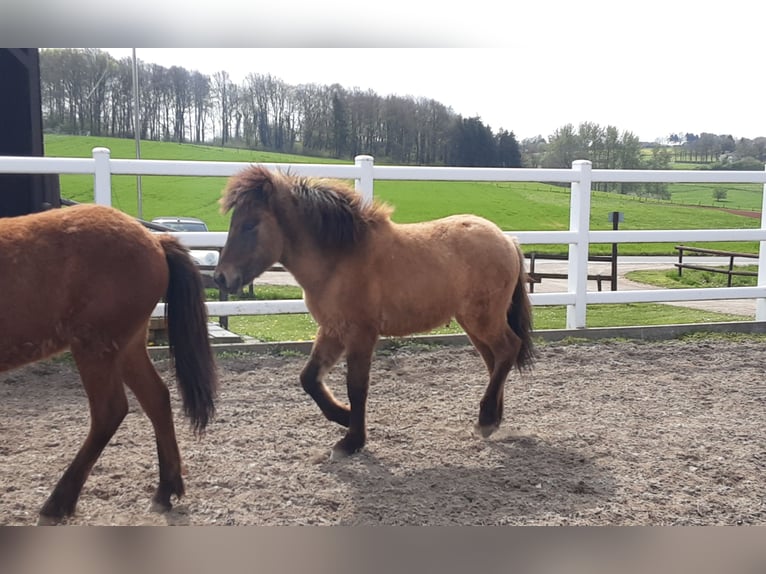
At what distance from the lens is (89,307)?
2762mm

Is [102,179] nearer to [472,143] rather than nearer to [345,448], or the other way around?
[345,448]

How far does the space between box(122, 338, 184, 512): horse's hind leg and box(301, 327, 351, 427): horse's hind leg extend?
1.01 m

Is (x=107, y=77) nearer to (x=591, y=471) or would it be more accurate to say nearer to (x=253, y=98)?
(x=253, y=98)

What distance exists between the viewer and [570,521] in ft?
9.47

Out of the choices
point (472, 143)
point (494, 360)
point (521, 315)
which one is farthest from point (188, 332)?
point (472, 143)

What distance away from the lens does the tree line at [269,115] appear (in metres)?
6.54

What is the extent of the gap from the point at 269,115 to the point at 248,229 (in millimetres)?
3416

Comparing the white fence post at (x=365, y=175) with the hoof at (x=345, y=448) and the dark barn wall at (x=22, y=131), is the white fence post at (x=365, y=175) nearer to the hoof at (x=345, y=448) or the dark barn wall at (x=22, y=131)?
the hoof at (x=345, y=448)

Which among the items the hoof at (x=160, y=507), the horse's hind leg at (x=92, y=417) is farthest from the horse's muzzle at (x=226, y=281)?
the hoof at (x=160, y=507)

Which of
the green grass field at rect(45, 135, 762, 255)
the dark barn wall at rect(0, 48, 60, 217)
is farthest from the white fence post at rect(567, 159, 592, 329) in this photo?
the dark barn wall at rect(0, 48, 60, 217)

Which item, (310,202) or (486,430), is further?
(486,430)

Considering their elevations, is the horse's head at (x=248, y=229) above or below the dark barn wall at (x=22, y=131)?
below

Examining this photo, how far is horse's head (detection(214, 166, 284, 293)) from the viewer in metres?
3.63

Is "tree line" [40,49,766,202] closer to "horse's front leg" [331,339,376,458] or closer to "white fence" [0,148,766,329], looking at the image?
"white fence" [0,148,766,329]
